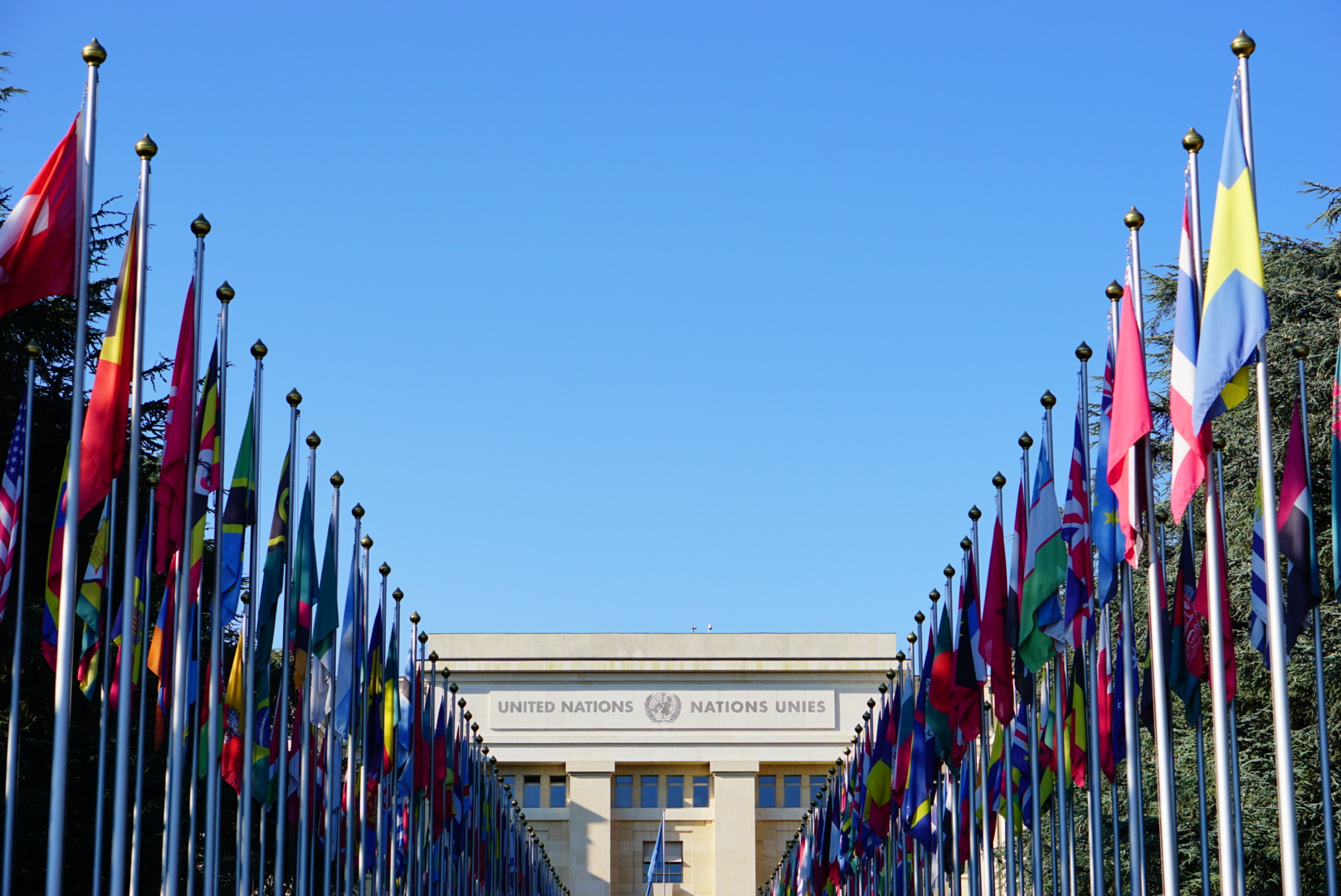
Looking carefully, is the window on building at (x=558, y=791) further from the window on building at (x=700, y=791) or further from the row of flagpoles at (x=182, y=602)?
the row of flagpoles at (x=182, y=602)

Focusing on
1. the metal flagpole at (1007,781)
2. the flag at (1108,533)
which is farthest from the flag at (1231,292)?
the metal flagpole at (1007,781)

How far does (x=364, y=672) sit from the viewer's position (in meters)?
23.3

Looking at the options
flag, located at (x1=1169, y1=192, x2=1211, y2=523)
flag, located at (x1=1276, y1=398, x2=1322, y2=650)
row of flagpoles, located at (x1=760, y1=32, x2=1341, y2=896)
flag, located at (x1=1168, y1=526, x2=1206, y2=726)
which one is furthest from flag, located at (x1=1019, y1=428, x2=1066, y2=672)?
flag, located at (x1=1169, y1=192, x2=1211, y2=523)

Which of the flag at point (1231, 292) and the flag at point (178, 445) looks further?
the flag at point (178, 445)

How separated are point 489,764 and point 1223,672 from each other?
32576 millimetres

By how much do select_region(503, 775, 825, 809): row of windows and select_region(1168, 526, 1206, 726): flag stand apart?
49.0m

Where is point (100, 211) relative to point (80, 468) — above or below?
above

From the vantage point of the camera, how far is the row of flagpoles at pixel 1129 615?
12445mm

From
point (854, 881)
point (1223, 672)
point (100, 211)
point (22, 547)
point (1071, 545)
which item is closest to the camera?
point (1223, 672)

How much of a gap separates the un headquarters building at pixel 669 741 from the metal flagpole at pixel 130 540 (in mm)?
51098

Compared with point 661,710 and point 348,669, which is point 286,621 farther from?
point 661,710

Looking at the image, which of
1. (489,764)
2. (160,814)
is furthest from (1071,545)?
(489,764)

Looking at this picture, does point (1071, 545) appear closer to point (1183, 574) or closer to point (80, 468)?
point (1183, 574)

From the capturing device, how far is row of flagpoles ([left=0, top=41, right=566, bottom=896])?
520 inches
